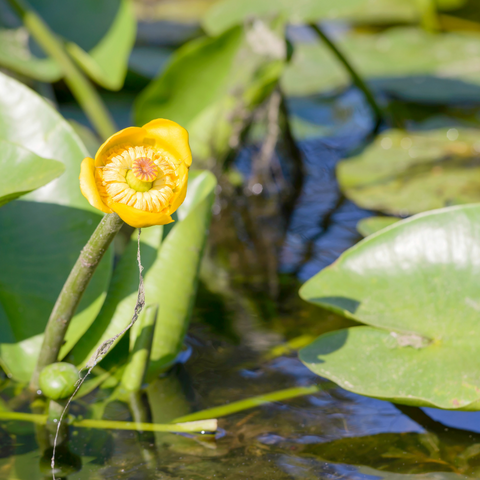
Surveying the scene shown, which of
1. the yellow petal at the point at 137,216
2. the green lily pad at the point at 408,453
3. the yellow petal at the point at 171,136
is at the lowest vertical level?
the green lily pad at the point at 408,453

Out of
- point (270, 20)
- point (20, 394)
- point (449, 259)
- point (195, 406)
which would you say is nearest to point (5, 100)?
point (20, 394)

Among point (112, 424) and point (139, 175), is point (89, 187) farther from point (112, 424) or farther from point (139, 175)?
point (112, 424)

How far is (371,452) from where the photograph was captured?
2.57 feet

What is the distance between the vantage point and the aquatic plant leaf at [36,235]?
0.85 meters

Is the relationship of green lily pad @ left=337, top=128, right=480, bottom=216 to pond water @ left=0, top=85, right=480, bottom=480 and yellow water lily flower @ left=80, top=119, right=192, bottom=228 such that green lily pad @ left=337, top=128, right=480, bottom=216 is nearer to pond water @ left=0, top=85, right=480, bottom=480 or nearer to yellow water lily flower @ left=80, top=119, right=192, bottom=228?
pond water @ left=0, top=85, right=480, bottom=480

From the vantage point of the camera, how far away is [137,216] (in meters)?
0.50

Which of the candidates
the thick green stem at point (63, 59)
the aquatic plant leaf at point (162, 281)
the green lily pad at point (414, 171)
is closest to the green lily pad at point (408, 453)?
the aquatic plant leaf at point (162, 281)

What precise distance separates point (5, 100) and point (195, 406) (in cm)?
56

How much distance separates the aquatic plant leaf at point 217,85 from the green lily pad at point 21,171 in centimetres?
80

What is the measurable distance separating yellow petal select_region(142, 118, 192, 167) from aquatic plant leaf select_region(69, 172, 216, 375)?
0.33 metres

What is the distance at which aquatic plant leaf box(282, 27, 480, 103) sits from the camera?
→ 2.13 metres

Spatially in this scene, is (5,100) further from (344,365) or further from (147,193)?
(344,365)

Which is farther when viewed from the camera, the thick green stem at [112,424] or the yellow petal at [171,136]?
the thick green stem at [112,424]

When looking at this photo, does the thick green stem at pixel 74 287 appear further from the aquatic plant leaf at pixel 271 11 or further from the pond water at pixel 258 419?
the aquatic plant leaf at pixel 271 11
